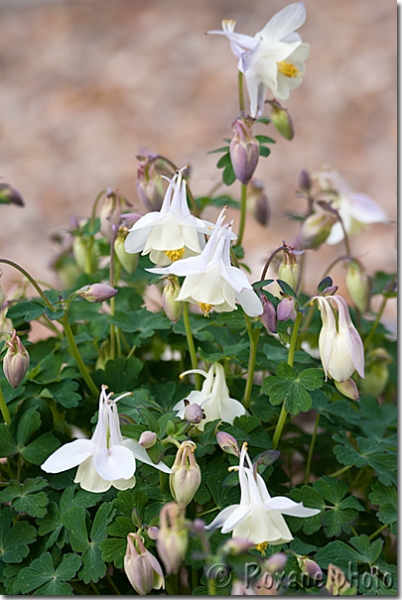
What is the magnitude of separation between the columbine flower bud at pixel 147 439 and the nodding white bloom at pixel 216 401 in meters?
0.13

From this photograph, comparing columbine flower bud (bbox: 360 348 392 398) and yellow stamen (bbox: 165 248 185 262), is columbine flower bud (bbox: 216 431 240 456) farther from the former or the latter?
columbine flower bud (bbox: 360 348 392 398)

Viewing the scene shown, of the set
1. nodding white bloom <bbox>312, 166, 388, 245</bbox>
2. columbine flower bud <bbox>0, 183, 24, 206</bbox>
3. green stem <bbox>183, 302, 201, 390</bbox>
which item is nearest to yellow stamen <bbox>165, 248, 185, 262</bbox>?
green stem <bbox>183, 302, 201, 390</bbox>

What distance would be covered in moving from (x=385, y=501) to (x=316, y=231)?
43 cm

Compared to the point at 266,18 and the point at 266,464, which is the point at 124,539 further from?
the point at 266,18

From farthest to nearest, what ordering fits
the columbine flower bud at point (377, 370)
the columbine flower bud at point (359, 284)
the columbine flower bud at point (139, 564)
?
the columbine flower bud at point (377, 370) → the columbine flower bud at point (359, 284) → the columbine flower bud at point (139, 564)

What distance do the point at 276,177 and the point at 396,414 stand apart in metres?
2.43

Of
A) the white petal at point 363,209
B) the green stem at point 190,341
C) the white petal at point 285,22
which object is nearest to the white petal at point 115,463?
the green stem at point 190,341

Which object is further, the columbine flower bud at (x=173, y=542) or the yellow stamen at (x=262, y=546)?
the yellow stamen at (x=262, y=546)

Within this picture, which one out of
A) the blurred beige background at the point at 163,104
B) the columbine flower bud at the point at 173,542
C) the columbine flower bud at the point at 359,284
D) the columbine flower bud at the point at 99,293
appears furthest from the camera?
the blurred beige background at the point at 163,104

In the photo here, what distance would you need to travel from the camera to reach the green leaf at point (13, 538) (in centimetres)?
88

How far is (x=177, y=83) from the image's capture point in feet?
13.0

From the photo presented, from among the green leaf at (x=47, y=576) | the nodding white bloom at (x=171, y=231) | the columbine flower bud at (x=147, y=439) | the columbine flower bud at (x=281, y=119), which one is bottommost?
the green leaf at (x=47, y=576)

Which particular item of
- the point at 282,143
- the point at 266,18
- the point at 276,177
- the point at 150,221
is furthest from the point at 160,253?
the point at 266,18

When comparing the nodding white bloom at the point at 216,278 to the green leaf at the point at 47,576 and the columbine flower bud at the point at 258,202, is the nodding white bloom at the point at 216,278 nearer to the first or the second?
the green leaf at the point at 47,576
